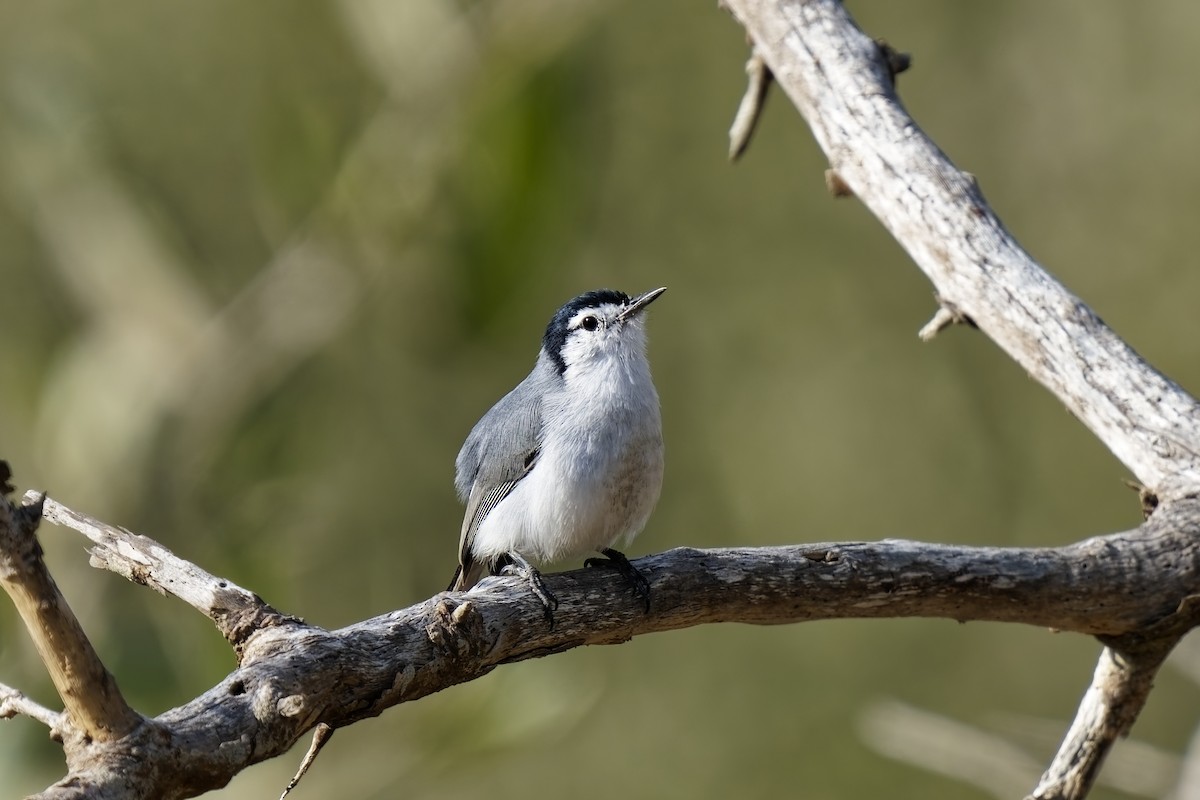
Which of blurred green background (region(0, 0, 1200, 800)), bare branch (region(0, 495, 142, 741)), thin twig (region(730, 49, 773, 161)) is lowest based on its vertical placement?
bare branch (region(0, 495, 142, 741))

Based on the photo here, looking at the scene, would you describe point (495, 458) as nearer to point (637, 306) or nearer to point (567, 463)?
point (567, 463)

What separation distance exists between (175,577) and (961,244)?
71.8 inches

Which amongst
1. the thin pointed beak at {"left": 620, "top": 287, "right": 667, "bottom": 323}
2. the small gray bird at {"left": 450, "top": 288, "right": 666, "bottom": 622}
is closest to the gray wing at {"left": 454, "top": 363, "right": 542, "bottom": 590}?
the small gray bird at {"left": 450, "top": 288, "right": 666, "bottom": 622}

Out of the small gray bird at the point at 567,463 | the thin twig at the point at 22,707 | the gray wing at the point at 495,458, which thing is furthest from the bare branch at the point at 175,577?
the gray wing at the point at 495,458

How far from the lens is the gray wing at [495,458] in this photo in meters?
2.96

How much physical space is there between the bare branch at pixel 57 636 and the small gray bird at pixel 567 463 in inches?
41.6

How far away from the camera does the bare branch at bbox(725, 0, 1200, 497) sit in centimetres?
268

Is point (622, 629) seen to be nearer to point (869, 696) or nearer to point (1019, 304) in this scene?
point (1019, 304)

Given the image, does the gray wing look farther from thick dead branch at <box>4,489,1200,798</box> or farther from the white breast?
thick dead branch at <box>4,489,1200,798</box>

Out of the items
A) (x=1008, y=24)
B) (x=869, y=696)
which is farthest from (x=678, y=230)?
(x=869, y=696)

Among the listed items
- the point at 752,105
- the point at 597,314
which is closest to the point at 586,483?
the point at 597,314

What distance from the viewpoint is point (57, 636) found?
1504 mm

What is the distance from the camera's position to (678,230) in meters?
6.88

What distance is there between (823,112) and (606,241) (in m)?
3.42
